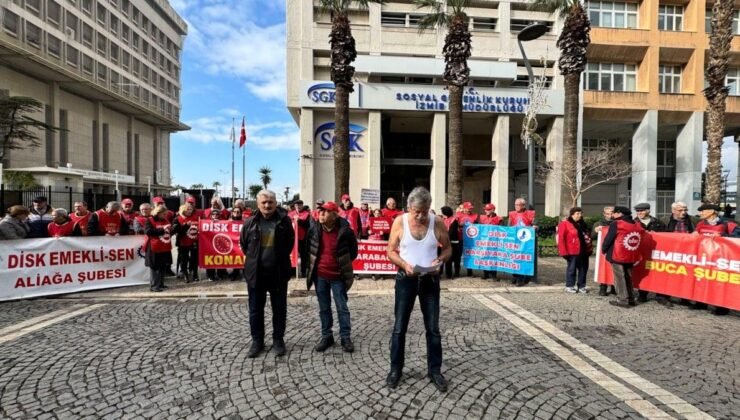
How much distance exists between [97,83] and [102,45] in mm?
5972

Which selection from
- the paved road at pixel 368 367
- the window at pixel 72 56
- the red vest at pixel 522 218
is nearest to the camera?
the paved road at pixel 368 367

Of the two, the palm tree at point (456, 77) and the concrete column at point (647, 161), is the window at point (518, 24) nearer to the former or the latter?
the concrete column at point (647, 161)

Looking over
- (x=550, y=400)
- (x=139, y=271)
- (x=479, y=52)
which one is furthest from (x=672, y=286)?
(x=479, y=52)

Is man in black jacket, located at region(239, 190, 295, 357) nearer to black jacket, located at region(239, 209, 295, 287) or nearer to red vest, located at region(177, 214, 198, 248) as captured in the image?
black jacket, located at region(239, 209, 295, 287)

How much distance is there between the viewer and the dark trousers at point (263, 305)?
417 cm

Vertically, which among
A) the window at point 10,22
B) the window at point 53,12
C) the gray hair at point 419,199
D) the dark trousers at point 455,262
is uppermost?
the window at point 53,12

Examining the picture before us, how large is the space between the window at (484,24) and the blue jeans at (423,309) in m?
26.6

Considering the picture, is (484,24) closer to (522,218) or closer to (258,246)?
(522,218)

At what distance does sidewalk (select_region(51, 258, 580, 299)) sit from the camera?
7.08 metres

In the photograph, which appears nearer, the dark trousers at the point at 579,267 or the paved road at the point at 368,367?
the paved road at the point at 368,367

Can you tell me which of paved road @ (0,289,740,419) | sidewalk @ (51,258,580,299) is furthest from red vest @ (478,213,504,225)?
paved road @ (0,289,740,419)

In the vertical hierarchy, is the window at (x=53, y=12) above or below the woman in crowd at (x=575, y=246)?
above

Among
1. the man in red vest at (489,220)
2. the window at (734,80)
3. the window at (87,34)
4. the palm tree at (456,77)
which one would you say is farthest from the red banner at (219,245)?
the window at (87,34)

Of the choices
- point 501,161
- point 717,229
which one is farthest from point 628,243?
point 501,161
